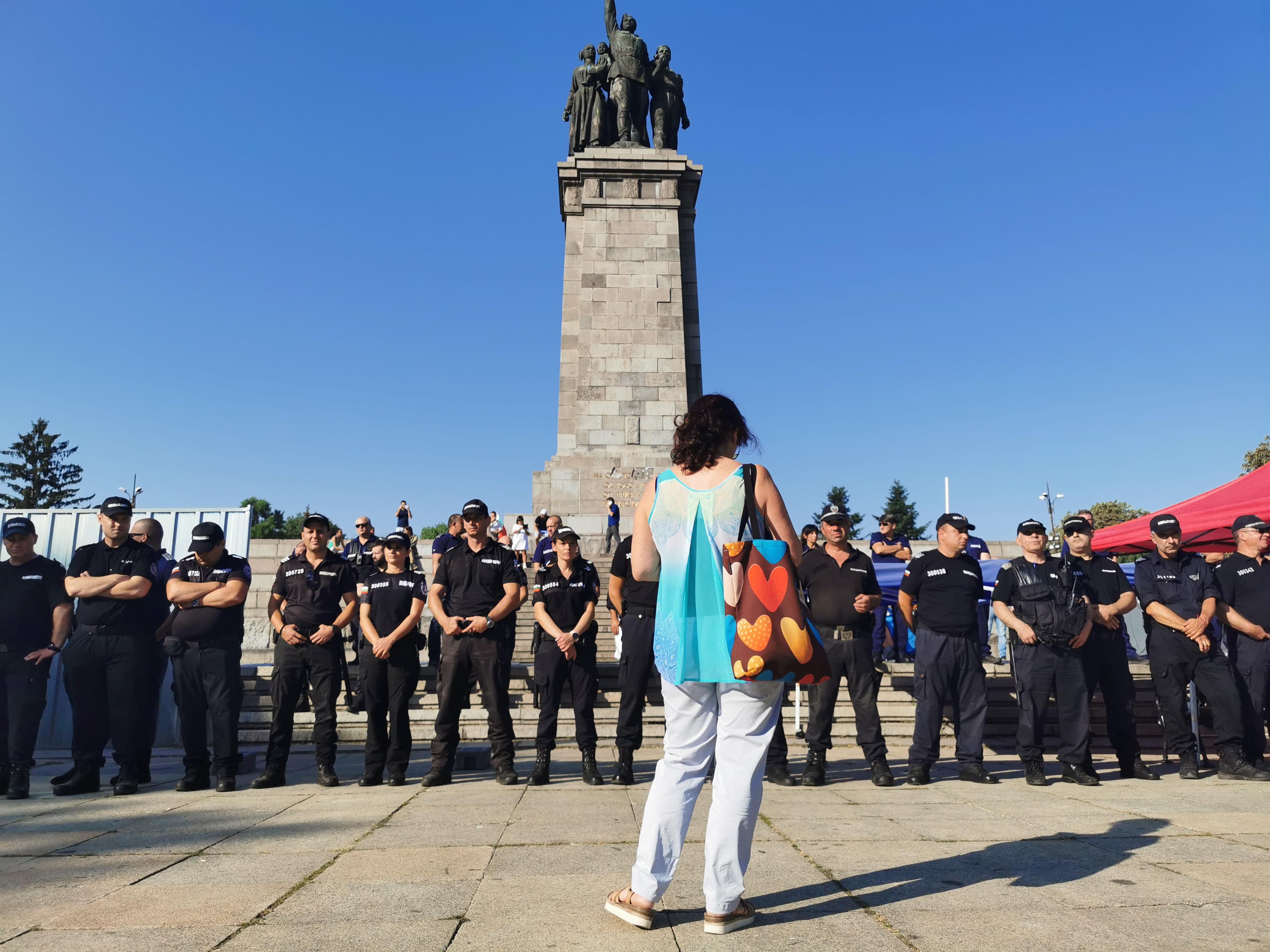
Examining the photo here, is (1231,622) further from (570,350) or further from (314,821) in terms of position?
(570,350)

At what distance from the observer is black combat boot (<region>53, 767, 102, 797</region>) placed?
20.7ft

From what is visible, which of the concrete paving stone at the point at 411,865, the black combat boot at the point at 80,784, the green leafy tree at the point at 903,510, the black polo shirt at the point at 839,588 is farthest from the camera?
the green leafy tree at the point at 903,510

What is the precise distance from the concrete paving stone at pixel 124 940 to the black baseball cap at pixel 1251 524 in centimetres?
544

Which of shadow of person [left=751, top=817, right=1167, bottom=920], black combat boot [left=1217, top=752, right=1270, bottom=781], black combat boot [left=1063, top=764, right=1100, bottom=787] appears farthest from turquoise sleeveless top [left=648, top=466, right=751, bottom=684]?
black combat boot [left=1217, top=752, right=1270, bottom=781]

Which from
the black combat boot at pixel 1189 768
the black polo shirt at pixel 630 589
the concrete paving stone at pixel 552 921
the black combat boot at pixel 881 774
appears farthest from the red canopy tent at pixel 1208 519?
the concrete paving stone at pixel 552 921

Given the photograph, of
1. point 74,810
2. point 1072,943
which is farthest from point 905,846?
point 74,810

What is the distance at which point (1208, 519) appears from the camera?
9797 mm

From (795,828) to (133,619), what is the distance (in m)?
5.01

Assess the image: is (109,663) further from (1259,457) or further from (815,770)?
(1259,457)

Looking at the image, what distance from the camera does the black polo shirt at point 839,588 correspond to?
22.6 ft

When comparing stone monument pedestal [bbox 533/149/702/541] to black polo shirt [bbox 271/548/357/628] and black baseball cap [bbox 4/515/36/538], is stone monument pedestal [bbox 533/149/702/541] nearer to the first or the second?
black polo shirt [bbox 271/548/357/628]

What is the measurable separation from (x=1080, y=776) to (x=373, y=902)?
551 centimetres

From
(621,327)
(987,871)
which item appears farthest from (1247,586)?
(621,327)

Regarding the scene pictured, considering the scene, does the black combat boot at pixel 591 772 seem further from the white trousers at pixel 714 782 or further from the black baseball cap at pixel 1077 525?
the black baseball cap at pixel 1077 525
